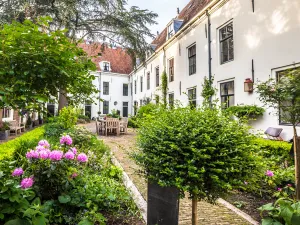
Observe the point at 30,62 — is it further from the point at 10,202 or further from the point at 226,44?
the point at 226,44

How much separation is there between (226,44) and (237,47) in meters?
0.94

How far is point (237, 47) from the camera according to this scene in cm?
834

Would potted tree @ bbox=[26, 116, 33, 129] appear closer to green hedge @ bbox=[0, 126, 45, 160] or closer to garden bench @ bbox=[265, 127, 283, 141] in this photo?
green hedge @ bbox=[0, 126, 45, 160]

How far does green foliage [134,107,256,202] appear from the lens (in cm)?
186

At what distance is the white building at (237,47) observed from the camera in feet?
20.9

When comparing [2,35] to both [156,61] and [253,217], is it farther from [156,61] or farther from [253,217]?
[156,61]

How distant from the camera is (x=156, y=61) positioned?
57.6 feet

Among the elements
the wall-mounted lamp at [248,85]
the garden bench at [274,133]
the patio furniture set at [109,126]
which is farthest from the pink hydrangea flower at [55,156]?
the patio furniture set at [109,126]

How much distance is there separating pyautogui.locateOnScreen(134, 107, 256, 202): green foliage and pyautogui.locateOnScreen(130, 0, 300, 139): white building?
4.81 feet

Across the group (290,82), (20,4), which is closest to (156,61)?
(20,4)

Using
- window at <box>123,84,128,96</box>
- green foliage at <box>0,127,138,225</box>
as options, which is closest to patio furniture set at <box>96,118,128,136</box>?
green foliage at <box>0,127,138,225</box>

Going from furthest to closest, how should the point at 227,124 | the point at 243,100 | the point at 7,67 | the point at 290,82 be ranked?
the point at 243,100 → the point at 290,82 → the point at 227,124 → the point at 7,67

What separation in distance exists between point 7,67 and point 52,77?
307 millimetres

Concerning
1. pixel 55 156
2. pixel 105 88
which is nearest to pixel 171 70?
pixel 55 156
